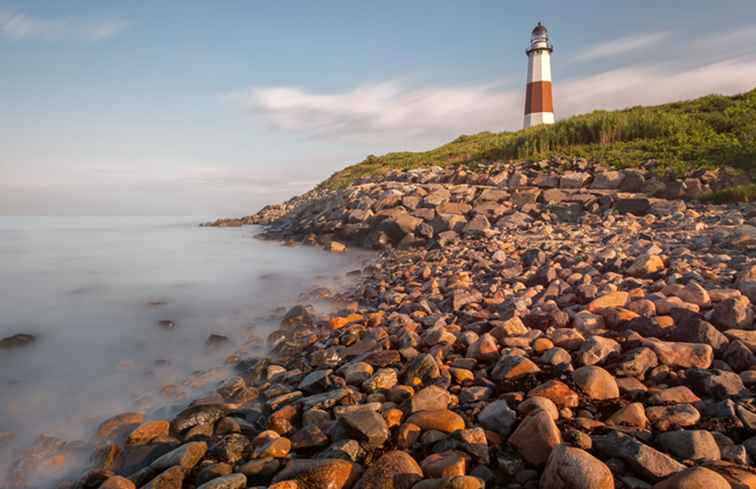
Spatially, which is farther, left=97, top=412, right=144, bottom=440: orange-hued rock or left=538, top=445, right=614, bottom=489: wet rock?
left=97, top=412, right=144, bottom=440: orange-hued rock

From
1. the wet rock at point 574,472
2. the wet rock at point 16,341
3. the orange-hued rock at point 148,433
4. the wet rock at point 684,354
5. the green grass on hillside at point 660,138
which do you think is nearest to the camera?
the wet rock at point 574,472

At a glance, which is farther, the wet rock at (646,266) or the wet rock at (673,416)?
the wet rock at (646,266)

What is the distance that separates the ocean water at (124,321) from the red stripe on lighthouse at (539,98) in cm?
2498

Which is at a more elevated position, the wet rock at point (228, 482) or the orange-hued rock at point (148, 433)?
the wet rock at point (228, 482)

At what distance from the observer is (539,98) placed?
106ft

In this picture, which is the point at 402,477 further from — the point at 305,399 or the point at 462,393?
the point at 305,399

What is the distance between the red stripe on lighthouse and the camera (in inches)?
1266

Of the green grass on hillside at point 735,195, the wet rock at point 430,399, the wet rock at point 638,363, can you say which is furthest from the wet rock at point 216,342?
the green grass on hillside at point 735,195

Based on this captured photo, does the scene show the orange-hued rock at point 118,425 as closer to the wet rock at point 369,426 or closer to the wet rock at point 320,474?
the wet rock at point 320,474

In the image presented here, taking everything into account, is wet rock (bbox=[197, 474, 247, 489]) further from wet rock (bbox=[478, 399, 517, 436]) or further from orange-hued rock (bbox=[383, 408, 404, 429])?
wet rock (bbox=[478, 399, 517, 436])

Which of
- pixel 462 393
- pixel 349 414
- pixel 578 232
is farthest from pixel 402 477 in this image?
pixel 578 232

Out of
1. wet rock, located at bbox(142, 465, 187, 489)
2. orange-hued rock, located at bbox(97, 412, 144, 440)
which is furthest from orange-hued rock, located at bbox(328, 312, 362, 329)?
wet rock, located at bbox(142, 465, 187, 489)

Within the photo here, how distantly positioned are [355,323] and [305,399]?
2088 millimetres

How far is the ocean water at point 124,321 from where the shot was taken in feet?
14.6
